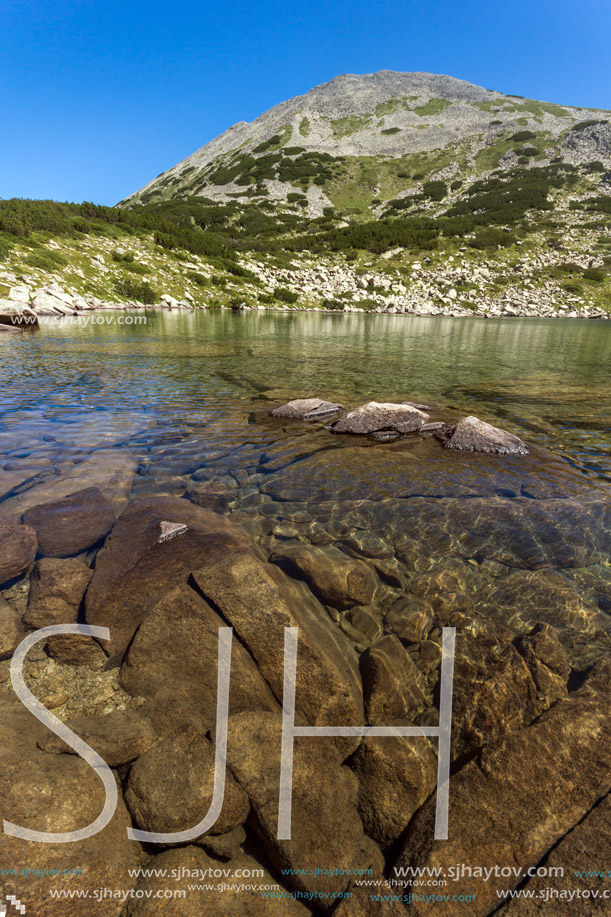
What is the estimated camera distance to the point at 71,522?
18.7 feet


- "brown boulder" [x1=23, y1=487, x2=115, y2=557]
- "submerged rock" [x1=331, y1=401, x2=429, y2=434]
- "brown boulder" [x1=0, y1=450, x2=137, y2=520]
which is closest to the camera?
"brown boulder" [x1=23, y1=487, x2=115, y2=557]

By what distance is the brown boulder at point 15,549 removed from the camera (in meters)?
4.73

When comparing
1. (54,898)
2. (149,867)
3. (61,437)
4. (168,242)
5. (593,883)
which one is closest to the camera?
(54,898)

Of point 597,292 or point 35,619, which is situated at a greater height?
point 597,292

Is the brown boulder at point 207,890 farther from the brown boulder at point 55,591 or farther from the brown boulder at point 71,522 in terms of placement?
the brown boulder at point 71,522

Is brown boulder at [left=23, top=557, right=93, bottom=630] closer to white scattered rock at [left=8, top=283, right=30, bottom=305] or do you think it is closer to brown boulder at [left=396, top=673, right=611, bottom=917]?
brown boulder at [left=396, top=673, right=611, bottom=917]

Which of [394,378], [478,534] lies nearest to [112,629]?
[478,534]

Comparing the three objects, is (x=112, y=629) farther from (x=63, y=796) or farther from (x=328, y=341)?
(x=328, y=341)

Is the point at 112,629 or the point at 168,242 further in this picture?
the point at 168,242

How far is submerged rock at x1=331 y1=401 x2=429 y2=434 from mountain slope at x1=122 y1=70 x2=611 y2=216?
130m

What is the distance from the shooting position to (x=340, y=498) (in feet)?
22.8

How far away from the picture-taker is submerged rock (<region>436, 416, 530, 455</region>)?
9195mm

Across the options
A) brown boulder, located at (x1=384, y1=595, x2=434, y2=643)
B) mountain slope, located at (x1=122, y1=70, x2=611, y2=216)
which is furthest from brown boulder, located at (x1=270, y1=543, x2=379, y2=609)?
mountain slope, located at (x1=122, y1=70, x2=611, y2=216)

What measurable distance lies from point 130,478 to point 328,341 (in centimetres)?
2561
